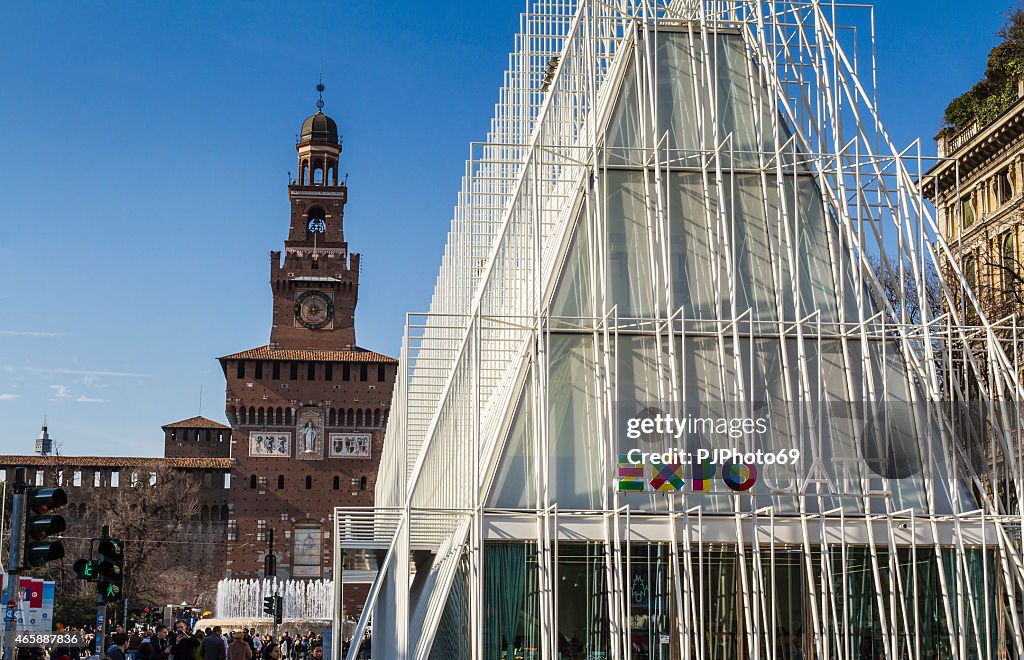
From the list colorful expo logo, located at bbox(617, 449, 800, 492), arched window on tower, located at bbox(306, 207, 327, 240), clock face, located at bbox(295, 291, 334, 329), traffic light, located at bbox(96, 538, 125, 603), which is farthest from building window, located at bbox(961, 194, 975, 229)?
arched window on tower, located at bbox(306, 207, 327, 240)

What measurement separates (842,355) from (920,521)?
2.88 metres

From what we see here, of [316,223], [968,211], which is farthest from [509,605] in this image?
[316,223]

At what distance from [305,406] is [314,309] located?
7.17 meters

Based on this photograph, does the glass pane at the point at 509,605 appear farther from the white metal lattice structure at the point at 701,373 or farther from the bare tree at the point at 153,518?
the bare tree at the point at 153,518

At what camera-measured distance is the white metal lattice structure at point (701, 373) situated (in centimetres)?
2030

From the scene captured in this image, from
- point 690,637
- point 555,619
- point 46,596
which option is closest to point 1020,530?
point 690,637

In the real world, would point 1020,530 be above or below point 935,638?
above

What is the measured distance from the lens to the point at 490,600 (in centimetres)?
2023

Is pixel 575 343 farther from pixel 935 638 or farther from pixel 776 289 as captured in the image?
pixel 935 638

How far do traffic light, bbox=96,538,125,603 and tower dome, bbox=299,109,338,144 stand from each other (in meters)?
85.6

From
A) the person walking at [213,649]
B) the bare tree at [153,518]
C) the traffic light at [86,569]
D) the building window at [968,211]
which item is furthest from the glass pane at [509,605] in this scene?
the bare tree at [153,518]

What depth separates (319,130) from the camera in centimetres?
10181

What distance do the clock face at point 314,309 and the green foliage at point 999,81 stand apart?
5953 cm

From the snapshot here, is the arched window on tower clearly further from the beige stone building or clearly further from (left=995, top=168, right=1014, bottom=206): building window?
(left=995, top=168, right=1014, bottom=206): building window
